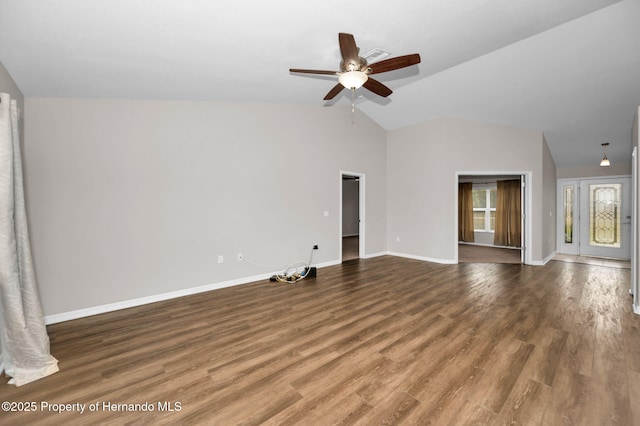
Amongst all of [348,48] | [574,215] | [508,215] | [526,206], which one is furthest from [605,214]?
[348,48]

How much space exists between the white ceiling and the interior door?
3.03 metres

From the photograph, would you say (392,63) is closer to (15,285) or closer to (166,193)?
(166,193)

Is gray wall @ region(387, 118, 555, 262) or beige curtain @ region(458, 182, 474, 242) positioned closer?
gray wall @ region(387, 118, 555, 262)

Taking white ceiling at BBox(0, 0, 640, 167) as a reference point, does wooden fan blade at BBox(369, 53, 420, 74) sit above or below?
below

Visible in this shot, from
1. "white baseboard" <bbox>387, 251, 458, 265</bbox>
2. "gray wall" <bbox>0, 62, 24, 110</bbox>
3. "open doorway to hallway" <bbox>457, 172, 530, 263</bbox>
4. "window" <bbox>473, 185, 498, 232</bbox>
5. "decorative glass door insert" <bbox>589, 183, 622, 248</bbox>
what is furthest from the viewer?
"window" <bbox>473, 185, 498, 232</bbox>

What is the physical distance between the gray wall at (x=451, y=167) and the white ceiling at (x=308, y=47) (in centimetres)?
105

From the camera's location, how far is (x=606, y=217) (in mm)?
6844

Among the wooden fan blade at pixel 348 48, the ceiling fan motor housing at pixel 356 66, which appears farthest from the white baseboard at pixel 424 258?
the wooden fan blade at pixel 348 48

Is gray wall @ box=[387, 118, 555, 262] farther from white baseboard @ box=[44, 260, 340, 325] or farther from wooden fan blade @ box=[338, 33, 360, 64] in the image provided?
wooden fan blade @ box=[338, 33, 360, 64]

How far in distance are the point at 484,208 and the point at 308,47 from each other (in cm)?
825

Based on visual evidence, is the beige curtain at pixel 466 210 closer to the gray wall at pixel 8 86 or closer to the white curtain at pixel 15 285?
the white curtain at pixel 15 285

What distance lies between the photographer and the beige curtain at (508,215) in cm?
805

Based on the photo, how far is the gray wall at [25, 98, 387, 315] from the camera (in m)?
3.01

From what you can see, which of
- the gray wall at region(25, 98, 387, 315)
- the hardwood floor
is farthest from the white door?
the gray wall at region(25, 98, 387, 315)
